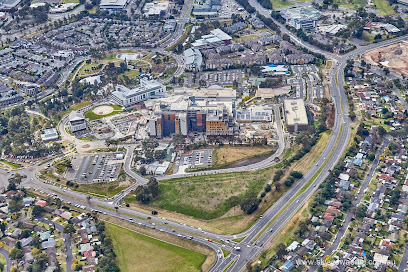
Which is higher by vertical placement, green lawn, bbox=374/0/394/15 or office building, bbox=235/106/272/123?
green lawn, bbox=374/0/394/15

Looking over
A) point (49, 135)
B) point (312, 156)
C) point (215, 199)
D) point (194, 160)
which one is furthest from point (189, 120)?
point (49, 135)

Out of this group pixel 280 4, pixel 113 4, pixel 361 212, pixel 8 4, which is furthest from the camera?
pixel 8 4

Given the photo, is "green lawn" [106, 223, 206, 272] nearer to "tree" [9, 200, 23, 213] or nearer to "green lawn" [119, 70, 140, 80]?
"tree" [9, 200, 23, 213]

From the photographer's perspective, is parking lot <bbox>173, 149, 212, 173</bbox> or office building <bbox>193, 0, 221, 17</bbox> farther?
office building <bbox>193, 0, 221, 17</bbox>

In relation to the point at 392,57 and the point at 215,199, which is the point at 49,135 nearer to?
the point at 215,199

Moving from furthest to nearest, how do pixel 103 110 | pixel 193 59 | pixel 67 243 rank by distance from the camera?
pixel 193 59, pixel 103 110, pixel 67 243

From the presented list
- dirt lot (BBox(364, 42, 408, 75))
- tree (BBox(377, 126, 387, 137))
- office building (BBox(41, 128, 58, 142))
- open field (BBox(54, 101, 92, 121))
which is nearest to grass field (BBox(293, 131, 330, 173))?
tree (BBox(377, 126, 387, 137))

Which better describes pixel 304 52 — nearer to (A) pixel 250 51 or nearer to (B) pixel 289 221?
(A) pixel 250 51
